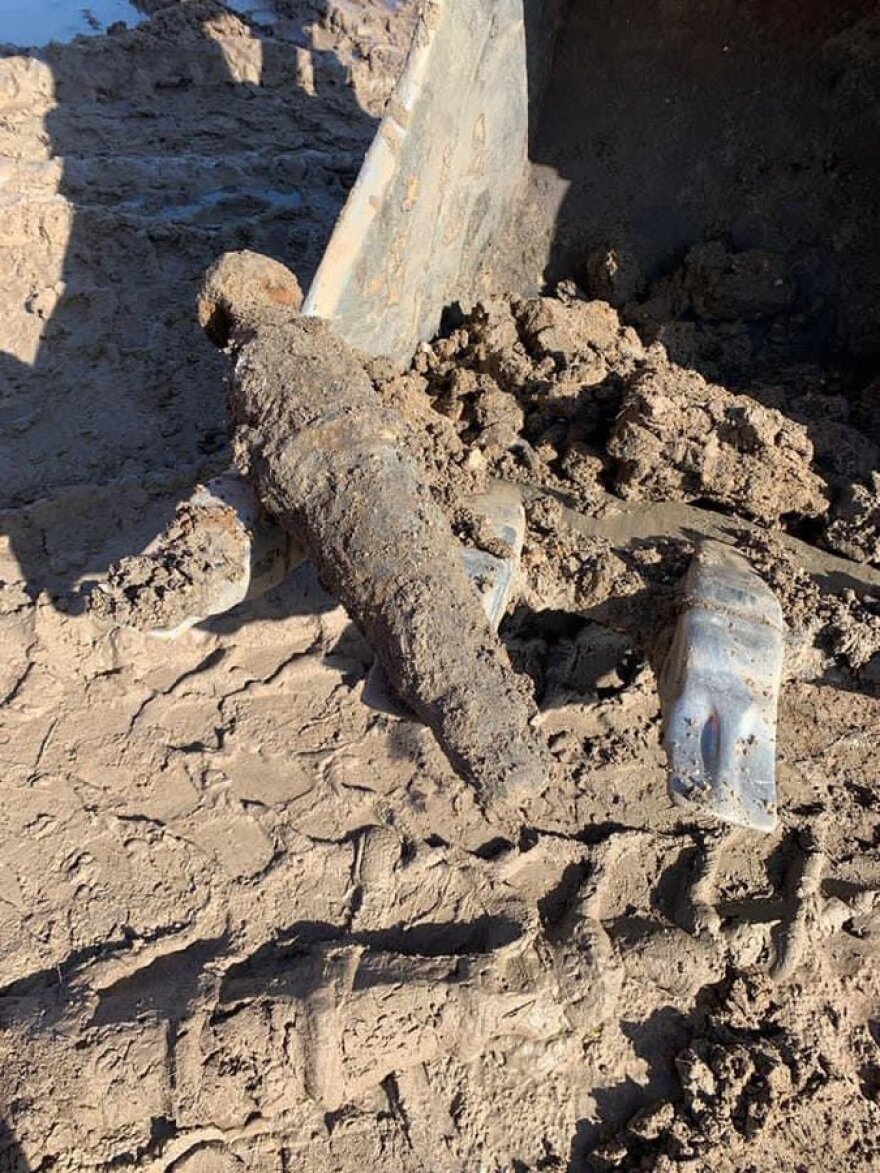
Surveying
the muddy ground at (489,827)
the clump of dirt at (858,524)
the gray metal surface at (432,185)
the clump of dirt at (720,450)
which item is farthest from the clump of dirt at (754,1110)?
the gray metal surface at (432,185)

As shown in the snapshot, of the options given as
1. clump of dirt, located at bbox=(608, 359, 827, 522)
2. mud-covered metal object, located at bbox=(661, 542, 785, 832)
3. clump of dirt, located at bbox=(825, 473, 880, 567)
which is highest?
clump of dirt, located at bbox=(608, 359, 827, 522)

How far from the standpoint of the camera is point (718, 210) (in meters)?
2.79

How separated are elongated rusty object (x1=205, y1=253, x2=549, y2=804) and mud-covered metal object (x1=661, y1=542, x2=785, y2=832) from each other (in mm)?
306

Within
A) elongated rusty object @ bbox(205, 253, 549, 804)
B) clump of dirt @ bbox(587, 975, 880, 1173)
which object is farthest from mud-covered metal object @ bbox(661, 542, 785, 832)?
clump of dirt @ bbox(587, 975, 880, 1173)

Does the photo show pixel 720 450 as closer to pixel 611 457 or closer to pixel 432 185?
pixel 611 457

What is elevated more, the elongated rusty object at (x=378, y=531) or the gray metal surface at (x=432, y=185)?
the gray metal surface at (x=432, y=185)

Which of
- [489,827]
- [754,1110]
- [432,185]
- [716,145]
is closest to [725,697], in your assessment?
[489,827]

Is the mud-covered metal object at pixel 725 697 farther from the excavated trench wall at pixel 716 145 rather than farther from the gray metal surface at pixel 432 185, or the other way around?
the excavated trench wall at pixel 716 145

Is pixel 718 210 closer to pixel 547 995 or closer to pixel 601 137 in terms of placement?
pixel 601 137

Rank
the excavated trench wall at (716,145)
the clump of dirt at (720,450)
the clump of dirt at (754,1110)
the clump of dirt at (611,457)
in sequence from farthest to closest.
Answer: the excavated trench wall at (716,145) → the clump of dirt at (720,450) → the clump of dirt at (611,457) → the clump of dirt at (754,1110)

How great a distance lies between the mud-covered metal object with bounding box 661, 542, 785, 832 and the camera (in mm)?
1394

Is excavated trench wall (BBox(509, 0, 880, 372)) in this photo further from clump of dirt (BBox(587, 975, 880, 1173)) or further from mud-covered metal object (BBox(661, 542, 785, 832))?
clump of dirt (BBox(587, 975, 880, 1173))

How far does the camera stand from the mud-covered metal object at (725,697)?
4.57 feet

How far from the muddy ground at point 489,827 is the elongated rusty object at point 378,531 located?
40 cm
